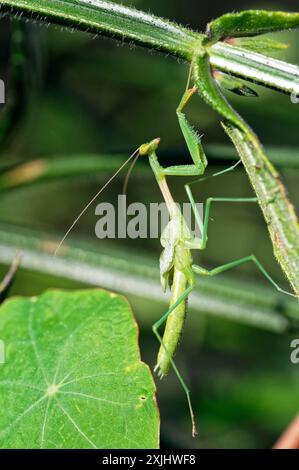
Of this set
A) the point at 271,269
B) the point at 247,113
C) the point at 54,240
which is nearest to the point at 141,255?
the point at 54,240

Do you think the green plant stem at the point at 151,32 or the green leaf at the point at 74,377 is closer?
the green plant stem at the point at 151,32

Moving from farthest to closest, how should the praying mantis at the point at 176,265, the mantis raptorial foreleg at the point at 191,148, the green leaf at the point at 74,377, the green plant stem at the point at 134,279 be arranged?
the green plant stem at the point at 134,279
the praying mantis at the point at 176,265
the mantis raptorial foreleg at the point at 191,148
the green leaf at the point at 74,377

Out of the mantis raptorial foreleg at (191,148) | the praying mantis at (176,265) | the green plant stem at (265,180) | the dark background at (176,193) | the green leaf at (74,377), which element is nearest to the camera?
the green plant stem at (265,180)

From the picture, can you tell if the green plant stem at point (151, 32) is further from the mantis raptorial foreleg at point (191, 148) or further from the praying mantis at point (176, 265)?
the praying mantis at point (176, 265)

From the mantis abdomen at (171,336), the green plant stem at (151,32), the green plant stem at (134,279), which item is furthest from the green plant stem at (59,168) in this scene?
the green plant stem at (151,32)

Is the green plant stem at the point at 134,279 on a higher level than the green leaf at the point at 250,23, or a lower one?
lower

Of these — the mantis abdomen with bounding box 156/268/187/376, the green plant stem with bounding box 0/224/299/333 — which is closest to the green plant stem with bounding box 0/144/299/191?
the green plant stem with bounding box 0/224/299/333

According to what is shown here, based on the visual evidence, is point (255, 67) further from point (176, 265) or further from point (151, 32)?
point (176, 265)
